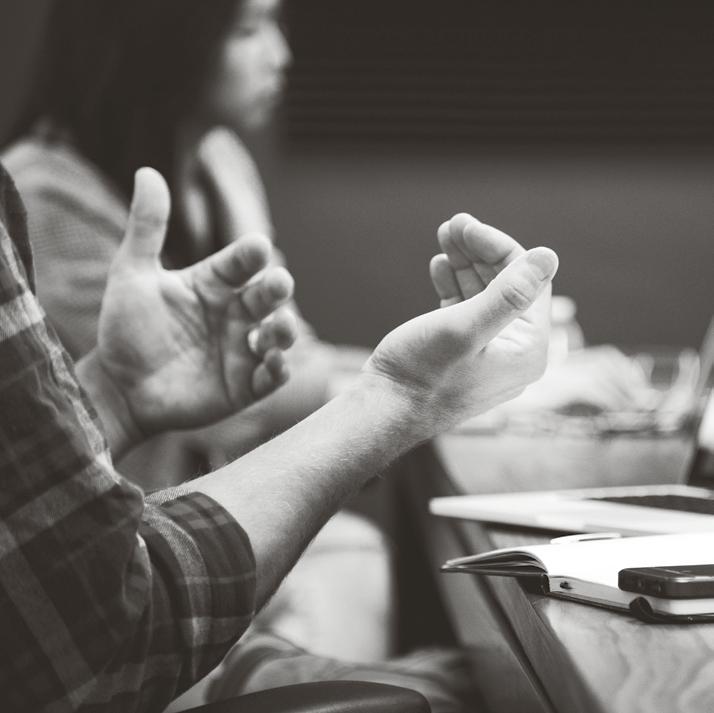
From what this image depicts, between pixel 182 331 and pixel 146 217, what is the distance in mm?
139

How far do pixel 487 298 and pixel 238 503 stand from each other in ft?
0.80

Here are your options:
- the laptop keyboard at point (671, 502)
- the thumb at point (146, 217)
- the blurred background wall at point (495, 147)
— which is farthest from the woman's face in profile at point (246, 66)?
the laptop keyboard at point (671, 502)

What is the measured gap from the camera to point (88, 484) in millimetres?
674

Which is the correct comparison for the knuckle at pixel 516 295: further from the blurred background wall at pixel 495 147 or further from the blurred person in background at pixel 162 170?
the blurred background wall at pixel 495 147

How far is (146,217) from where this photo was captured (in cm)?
122

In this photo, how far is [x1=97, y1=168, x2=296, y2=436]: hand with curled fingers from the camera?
1.21 metres

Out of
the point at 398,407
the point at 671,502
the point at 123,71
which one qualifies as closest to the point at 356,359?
the point at 123,71

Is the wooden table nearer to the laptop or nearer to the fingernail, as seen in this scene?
the laptop

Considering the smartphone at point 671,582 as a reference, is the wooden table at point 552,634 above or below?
below

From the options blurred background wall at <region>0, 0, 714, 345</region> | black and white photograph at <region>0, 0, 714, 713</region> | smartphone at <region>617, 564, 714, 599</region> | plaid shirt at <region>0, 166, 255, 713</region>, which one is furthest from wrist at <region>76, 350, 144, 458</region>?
blurred background wall at <region>0, 0, 714, 345</region>

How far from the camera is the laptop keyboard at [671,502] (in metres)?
1.08

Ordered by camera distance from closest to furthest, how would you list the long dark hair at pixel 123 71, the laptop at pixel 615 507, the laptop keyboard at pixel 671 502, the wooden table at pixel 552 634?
1. the wooden table at pixel 552 634
2. the laptop at pixel 615 507
3. the laptop keyboard at pixel 671 502
4. the long dark hair at pixel 123 71

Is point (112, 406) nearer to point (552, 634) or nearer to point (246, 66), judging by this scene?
point (552, 634)

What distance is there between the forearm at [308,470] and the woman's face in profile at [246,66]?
1.23 meters
